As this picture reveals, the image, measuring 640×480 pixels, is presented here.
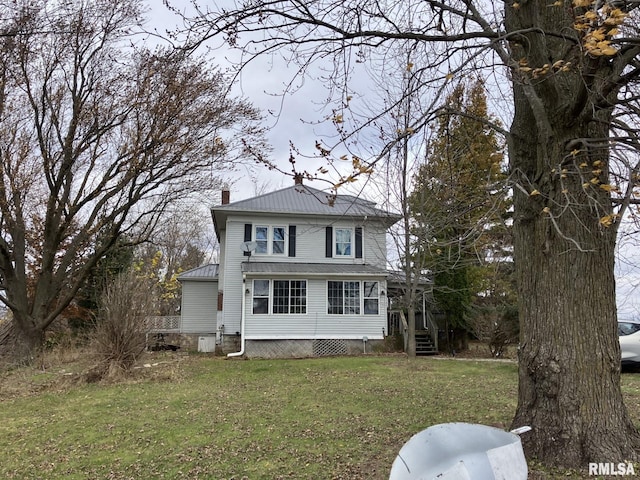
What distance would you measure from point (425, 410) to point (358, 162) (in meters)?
4.45

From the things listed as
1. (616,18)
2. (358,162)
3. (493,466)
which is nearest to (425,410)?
(358,162)

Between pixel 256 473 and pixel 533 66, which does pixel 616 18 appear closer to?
pixel 533 66

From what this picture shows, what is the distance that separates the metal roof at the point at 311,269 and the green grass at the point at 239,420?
611 cm

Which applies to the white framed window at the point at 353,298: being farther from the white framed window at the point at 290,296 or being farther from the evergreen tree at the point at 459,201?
the evergreen tree at the point at 459,201

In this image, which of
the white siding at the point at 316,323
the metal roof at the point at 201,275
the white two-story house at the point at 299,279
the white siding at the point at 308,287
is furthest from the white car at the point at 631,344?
the metal roof at the point at 201,275

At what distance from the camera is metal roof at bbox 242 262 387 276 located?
17266 mm

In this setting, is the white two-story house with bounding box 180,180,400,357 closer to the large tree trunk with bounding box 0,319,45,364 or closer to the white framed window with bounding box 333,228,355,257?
the white framed window with bounding box 333,228,355,257

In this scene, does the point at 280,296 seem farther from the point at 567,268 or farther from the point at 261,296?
the point at 567,268

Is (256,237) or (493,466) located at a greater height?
(256,237)

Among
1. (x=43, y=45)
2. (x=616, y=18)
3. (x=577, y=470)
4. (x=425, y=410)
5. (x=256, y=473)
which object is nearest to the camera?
(x=616, y=18)

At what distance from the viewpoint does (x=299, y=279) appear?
58.2 feet

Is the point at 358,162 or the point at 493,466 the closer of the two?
the point at 493,466

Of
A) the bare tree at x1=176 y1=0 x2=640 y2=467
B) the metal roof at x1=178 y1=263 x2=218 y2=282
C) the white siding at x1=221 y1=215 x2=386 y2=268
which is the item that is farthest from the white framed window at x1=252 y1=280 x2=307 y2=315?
the bare tree at x1=176 y1=0 x2=640 y2=467

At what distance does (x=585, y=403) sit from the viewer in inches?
157
